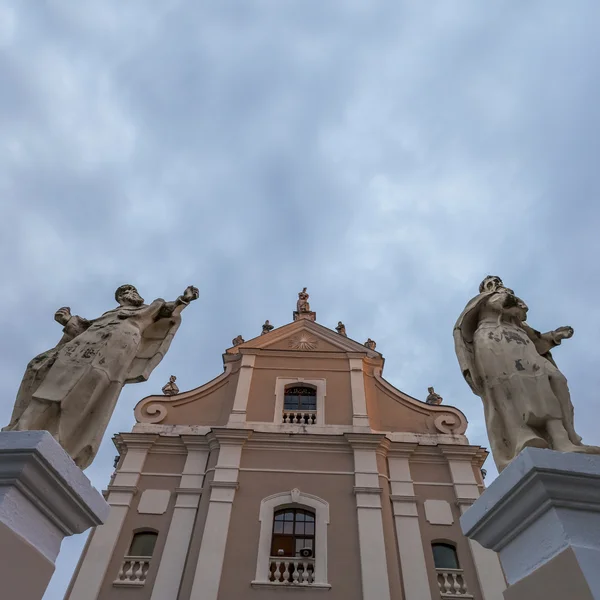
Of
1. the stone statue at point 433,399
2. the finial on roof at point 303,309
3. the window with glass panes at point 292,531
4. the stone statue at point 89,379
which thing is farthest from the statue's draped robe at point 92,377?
the finial on roof at point 303,309

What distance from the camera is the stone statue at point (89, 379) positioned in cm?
397

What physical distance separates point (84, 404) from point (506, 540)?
10.8 ft

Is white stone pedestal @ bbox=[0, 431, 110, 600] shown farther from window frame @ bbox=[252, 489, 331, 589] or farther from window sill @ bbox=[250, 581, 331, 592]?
window frame @ bbox=[252, 489, 331, 589]

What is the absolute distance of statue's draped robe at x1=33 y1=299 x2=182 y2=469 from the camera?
4.00 meters

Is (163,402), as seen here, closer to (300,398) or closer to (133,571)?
(300,398)

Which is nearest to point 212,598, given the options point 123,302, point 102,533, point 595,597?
point 102,533

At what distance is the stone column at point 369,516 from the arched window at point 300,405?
61.1 inches

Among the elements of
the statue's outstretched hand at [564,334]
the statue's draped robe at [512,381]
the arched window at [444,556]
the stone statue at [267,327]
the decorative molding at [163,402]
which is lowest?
the statue's draped robe at [512,381]

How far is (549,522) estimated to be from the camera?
2809 mm

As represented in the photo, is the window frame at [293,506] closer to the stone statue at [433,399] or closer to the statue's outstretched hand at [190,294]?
the stone statue at [433,399]

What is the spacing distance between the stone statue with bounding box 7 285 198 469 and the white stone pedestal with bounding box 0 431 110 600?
700mm

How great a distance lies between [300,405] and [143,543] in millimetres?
5535

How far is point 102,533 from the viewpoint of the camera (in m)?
11.6

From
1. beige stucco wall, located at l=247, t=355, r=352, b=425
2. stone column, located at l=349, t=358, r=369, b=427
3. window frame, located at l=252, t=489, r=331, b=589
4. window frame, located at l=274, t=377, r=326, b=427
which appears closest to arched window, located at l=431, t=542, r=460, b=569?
window frame, located at l=252, t=489, r=331, b=589
